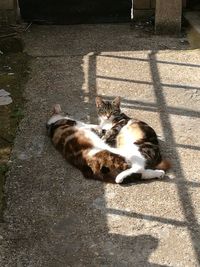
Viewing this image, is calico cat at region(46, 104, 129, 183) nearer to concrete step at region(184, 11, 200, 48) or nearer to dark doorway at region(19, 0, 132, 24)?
concrete step at region(184, 11, 200, 48)

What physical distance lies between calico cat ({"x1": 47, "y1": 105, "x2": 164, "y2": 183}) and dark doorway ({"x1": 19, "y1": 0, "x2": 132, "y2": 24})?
3.98 metres

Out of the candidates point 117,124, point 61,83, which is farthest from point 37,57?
A: point 117,124

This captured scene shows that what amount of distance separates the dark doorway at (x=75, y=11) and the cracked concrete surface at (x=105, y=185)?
4.49ft

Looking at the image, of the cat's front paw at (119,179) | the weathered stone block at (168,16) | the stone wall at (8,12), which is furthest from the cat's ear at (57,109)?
the stone wall at (8,12)

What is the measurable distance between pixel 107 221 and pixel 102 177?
54 centimetres

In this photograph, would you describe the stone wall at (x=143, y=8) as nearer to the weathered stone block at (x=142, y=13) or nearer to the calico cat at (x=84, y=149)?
the weathered stone block at (x=142, y=13)

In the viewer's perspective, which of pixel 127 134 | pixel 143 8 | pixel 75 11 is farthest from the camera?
pixel 75 11

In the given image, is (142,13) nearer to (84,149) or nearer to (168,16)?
(168,16)

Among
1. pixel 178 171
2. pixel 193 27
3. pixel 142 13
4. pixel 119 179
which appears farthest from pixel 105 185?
pixel 142 13

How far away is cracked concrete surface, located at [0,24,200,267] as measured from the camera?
3.95 m

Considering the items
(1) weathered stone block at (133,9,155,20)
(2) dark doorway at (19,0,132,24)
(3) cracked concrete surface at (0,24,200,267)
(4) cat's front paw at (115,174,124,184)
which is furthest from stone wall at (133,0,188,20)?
(4) cat's front paw at (115,174,124,184)

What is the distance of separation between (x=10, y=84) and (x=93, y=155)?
94.3 inches

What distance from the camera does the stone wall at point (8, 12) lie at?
8.45 metres

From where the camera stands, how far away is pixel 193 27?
8.08 metres
